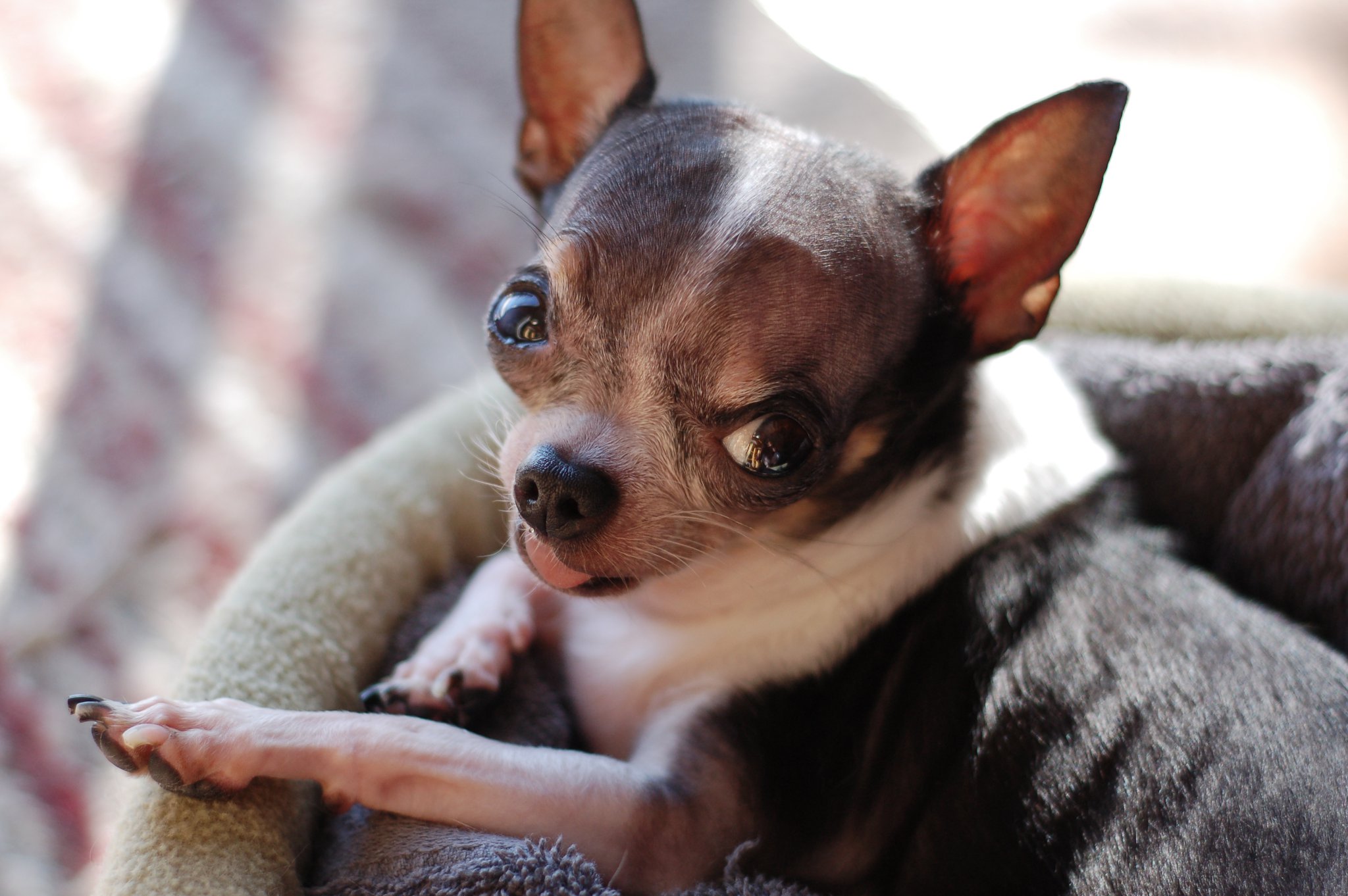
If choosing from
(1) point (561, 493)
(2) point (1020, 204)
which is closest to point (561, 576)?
(1) point (561, 493)

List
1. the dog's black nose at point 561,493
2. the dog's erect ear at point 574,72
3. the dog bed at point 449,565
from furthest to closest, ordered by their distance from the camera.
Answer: the dog's erect ear at point 574,72 < the dog bed at point 449,565 < the dog's black nose at point 561,493

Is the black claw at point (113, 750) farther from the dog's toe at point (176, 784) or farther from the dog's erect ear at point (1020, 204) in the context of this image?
the dog's erect ear at point (1020, 204)

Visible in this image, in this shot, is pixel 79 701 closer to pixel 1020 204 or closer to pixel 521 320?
pixel 521 320

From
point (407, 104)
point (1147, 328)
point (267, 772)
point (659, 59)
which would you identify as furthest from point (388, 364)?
point (1147, 328)

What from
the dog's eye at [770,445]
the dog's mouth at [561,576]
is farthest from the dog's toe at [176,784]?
the dog's eye at [770,445]

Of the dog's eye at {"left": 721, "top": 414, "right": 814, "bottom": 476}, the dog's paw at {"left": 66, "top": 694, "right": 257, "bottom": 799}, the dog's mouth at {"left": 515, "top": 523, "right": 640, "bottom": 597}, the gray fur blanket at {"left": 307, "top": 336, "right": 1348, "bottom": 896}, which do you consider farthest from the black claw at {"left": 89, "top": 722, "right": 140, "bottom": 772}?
the dog's eye at {"left": 721, "top": 414, "right": 814, "bottom": 476}
